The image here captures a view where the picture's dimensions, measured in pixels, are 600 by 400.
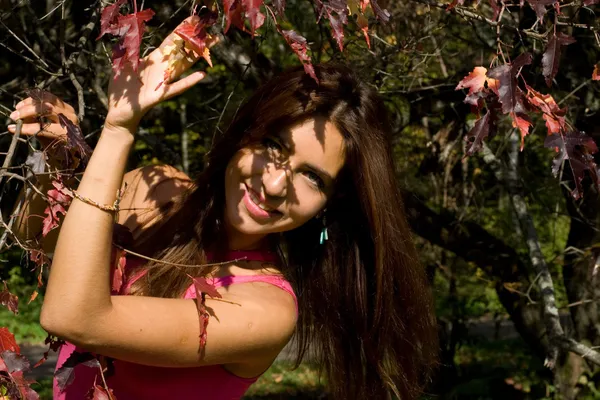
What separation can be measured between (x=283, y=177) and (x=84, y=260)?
635 mm

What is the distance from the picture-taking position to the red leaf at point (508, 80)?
2.15 meters

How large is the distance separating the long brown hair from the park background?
2.70ft

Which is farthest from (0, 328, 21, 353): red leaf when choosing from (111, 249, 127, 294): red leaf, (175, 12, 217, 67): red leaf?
(175, 12, 217, 67): red leaf

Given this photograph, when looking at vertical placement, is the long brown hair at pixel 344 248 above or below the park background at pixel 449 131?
above

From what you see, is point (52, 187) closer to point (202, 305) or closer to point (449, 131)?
point (202, 305)

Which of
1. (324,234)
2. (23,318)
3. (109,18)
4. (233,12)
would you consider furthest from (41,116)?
(23,318)

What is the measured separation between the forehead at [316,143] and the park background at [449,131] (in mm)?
1176

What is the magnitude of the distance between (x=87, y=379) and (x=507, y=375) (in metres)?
4.98

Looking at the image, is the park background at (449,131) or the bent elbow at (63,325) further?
the park background at (449,131)

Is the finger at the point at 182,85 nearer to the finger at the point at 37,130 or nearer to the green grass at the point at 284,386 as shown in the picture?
the finger at the point at 37,130

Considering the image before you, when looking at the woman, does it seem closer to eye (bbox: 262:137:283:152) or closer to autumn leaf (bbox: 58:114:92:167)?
eye (bbox: 262:137:283:152)

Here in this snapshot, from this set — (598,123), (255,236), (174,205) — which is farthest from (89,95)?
(598,123)

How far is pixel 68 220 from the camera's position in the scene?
5.68 ft

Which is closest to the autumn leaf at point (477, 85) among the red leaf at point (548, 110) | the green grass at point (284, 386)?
the red leaf at point (548, 110)
